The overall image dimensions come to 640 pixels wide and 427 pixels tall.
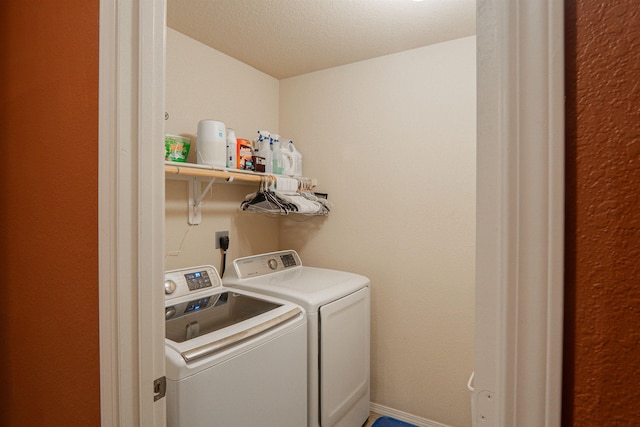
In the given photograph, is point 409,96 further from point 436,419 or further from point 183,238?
point 436,419

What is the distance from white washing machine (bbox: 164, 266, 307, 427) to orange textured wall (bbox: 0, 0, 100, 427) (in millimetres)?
299

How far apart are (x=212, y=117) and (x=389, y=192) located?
1.31 metres

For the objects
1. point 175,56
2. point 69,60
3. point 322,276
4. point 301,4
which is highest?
point 301,4

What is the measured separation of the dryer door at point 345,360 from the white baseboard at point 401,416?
0.14m

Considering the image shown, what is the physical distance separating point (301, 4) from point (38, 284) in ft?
5.45

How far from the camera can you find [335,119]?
2.47 m

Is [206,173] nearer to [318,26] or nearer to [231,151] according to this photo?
[231,151]

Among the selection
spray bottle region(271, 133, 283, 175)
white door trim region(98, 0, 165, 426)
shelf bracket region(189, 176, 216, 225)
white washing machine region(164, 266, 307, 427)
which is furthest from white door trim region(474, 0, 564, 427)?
spray bottle region(271, 133, 283, 175)

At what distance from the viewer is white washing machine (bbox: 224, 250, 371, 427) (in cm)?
167

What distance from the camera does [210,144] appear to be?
1.82 meters

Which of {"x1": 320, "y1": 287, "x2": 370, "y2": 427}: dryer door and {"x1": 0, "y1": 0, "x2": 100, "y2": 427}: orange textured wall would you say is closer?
{"x1": 0, "y1": 0, "x2": 100, "y2": 427}: orange textured wall

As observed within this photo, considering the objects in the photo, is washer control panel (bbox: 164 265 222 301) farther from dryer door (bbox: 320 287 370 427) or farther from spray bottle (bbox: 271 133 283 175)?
spray bottle (bbox: 271 133 283 175)

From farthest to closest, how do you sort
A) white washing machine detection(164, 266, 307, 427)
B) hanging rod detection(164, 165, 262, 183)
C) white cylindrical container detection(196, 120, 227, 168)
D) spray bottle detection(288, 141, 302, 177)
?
spray bottle detection(288, 141, 302, 177) → white cylindrical container detection(196, 120, 227, 168) → hanging rod detection(164, 165, 262, 183) → white washing machine detection(164, 266, 307, 427)

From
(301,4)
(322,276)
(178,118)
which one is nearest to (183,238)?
(178,118)
